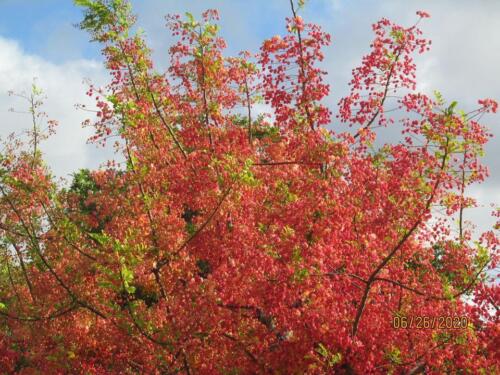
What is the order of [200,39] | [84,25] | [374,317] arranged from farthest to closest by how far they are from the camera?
[200,39] < [84,25] < [374,317]

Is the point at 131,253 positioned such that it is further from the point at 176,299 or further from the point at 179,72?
the point at 179,72

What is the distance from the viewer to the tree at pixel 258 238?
12094mm

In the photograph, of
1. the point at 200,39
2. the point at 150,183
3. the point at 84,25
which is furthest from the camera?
the point at 200,39

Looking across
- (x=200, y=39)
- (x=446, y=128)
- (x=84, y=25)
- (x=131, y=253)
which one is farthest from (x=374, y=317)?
(x=84, y=25)

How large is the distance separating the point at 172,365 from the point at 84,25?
954cm

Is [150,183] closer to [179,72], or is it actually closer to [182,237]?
[182,237]

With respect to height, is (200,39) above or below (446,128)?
above

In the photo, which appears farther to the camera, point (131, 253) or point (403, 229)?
point (403, 229)

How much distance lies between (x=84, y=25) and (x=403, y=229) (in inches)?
404

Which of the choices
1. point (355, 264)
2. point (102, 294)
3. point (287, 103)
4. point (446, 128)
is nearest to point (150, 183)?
point (102, 294)

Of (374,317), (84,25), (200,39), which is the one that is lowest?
(374,317)

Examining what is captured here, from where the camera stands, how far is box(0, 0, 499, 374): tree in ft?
39.7

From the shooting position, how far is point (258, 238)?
14.1m

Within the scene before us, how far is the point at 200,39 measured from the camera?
17594 mm
